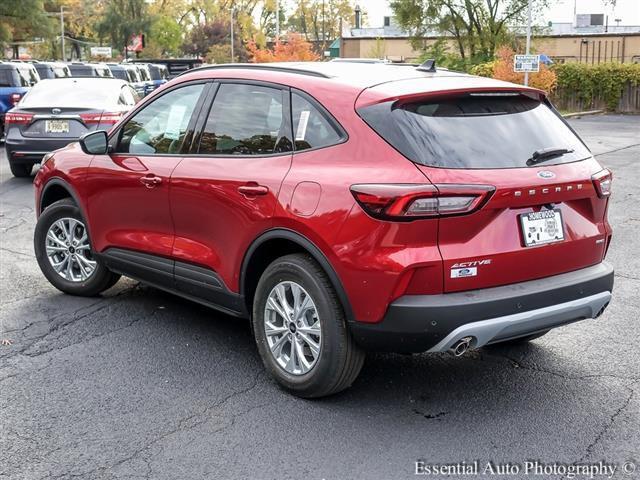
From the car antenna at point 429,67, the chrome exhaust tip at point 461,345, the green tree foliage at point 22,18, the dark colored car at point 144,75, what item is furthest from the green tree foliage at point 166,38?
the chrome exhaust tip at point 461,345

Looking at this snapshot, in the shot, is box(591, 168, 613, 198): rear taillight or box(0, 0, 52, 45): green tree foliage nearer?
box(591, 168, 613, 198): rear taillight

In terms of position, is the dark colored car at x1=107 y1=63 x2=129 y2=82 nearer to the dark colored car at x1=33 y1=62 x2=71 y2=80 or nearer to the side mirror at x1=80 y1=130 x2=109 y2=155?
the dark colored car at x1=33 y1=62 x2=71 y2=80

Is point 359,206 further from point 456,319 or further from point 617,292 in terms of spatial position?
point 617,292

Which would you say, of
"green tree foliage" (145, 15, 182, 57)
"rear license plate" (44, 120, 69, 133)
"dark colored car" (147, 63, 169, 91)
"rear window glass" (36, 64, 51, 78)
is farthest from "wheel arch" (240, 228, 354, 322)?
"green tree foliage" (145, 15, 182, 57)

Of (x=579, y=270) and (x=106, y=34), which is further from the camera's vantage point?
(x=106, y=34)

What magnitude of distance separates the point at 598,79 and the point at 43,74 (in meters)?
21.9

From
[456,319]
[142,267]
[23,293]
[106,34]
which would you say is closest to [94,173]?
[142,267]

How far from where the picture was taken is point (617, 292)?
6680 mm

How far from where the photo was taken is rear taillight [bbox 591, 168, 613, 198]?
14.9 feet

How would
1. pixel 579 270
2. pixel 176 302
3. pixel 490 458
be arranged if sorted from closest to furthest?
1. pixel 490 458
2. pixel 579 270
3. pixel 176 302

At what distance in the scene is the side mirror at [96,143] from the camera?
595 cm

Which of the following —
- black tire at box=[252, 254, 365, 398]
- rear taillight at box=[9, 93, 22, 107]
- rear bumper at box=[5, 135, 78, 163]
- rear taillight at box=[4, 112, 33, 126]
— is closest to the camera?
black tire at box=[252, 254, 365, 398]

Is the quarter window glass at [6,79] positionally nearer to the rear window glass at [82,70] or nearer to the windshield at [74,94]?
the windshield at [74,94]

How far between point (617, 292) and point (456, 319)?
10.5 feet
